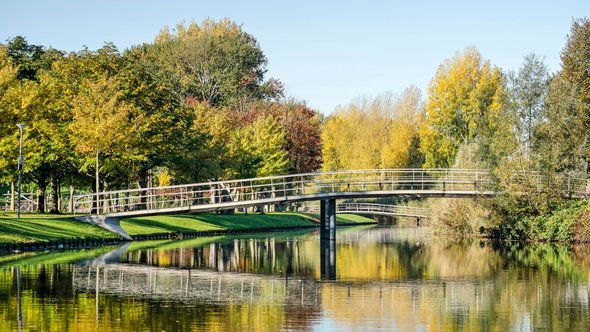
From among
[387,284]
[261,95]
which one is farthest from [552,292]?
[261,95]

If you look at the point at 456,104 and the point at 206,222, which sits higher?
the point at 456,104

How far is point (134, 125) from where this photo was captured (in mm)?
73562

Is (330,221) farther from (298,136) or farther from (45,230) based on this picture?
(298,136)

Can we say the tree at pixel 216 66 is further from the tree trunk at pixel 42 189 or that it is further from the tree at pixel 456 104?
the tree trunk at pixel 42 189

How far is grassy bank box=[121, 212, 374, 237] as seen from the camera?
257 feet

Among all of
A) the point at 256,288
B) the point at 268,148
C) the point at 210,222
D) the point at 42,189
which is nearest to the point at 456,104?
the point at 268,148

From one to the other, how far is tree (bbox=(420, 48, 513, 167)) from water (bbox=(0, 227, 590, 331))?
1667 inches

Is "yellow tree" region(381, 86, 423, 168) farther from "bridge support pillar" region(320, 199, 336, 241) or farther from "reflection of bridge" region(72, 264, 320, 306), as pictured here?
"reflection of bridge" region(72, 264, 320, 306)

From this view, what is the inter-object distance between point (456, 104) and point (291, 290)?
69338 millimetres

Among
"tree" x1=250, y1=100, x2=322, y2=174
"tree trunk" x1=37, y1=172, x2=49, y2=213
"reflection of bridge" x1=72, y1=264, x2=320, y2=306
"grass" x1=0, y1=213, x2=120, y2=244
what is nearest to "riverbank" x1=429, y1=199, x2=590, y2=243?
"grass" x1=0, y1=213, x2=120, y2=244

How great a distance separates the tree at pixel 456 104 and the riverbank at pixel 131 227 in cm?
1554

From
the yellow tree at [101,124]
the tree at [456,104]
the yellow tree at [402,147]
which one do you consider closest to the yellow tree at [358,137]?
the yellow tree at [402,147]

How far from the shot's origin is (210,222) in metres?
90.5

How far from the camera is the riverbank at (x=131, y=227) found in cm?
5966
